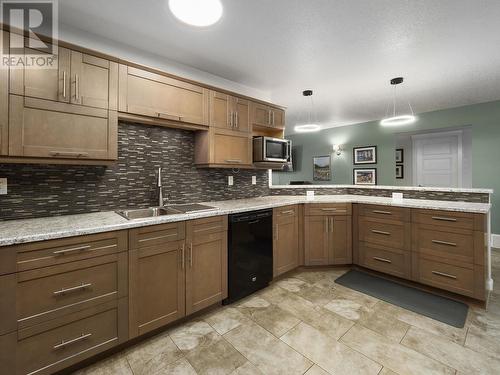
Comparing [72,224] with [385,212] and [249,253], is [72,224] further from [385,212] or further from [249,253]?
[385,212]

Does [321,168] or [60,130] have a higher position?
[321,168]

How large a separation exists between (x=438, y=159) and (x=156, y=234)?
6093 mm

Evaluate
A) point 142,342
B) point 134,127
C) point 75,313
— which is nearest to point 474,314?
point 142,342

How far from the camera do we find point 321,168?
648cm

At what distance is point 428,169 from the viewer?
209 inches

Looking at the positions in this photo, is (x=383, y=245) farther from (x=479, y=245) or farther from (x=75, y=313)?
(x=75, y=313)

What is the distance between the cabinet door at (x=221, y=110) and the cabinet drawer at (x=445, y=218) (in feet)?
7.64

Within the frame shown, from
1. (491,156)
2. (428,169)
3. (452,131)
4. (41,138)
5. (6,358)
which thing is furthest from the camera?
(428,169)

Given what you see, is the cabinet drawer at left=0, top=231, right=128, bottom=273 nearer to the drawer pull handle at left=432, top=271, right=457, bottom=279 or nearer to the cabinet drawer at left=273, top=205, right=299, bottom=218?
the cabinet drawer at left=273, top=205, right=299, bottom=218

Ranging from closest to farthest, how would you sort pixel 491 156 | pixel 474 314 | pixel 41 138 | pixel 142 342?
pixel 41 138
pixel 142 342
pixel 474 314
pixel 491 156

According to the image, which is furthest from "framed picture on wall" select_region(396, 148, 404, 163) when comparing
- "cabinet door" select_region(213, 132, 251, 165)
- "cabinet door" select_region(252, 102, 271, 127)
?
"cabinet door" select_region(213, 132, 251, 165)

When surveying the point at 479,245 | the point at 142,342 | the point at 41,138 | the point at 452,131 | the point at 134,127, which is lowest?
the point at 142,342

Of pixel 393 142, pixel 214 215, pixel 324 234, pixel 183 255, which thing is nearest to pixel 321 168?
pixel 393 142

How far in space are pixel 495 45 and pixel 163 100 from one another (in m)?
3.26
